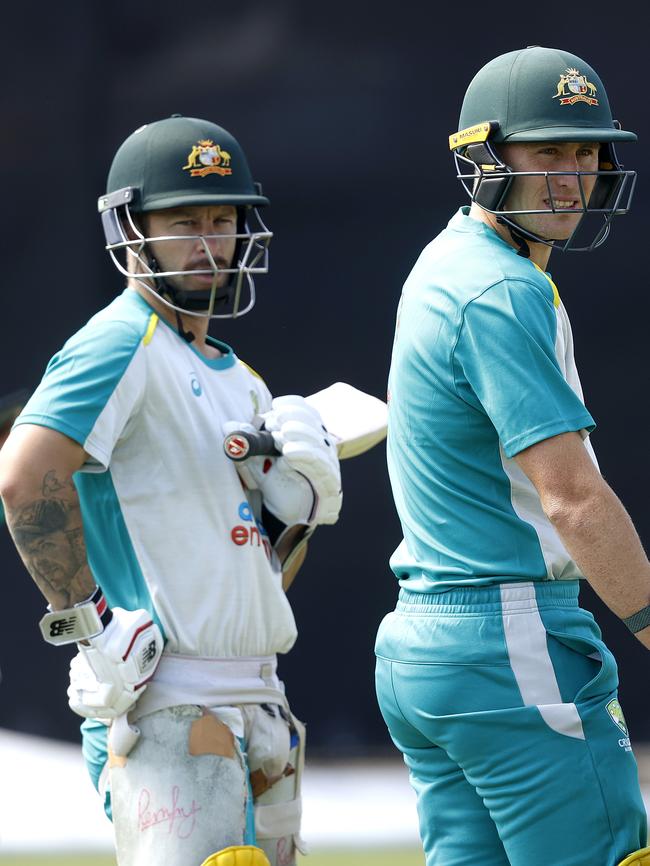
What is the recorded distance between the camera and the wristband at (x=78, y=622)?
2.83m

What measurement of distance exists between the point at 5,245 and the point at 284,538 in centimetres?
310

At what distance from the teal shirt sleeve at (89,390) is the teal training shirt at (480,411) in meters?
0.60

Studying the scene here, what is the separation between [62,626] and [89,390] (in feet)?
1.40

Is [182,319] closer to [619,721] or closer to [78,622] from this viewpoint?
[78,622]

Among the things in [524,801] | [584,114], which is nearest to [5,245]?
[584,114]

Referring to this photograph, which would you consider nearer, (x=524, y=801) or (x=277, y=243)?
(x=524, y=801)

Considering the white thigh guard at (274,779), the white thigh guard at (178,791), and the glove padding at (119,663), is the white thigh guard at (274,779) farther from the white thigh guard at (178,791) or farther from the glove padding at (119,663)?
the glove padding at (119,663)

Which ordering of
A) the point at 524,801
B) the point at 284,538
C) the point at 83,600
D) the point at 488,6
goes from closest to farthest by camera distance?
1. the point at 524,801
2. the point at 83,600
3. the point at 284,538
4. the point at 488,6

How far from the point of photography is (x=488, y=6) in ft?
19.3

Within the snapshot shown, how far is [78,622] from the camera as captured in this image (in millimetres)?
2834

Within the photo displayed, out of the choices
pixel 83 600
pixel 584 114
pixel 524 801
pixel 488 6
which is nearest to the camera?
pixel 524 801

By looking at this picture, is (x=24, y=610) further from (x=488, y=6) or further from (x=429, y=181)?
(x=488, y=6)

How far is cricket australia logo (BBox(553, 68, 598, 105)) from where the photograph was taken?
2.59m

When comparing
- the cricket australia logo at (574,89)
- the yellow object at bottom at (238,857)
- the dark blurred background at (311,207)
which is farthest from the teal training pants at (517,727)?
the dark blurred background at (311,207)
